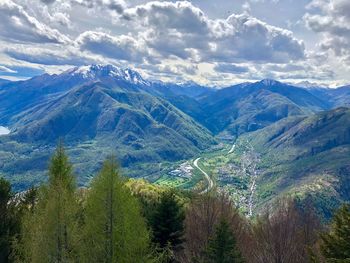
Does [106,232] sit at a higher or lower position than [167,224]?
higher

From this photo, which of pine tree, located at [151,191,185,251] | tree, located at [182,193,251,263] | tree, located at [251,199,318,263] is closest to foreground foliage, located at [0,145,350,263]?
tree, located at [251,199,318,263]

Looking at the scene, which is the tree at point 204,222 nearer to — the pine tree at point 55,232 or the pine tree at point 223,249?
the pine tree at point 223,249

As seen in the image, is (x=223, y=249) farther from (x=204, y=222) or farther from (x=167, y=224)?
(x=167, y=224)

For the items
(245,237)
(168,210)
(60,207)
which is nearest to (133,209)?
(60,207)

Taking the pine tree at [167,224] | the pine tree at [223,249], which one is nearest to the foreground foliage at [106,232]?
the pine tree at [223,249]

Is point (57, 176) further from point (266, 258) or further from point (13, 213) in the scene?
point (266, 258)

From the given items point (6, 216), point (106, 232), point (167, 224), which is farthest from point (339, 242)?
point (6, 216)
